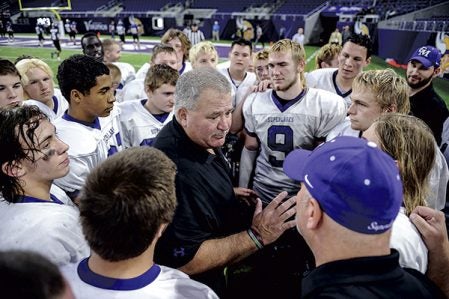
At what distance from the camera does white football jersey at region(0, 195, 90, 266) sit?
4.68 feet

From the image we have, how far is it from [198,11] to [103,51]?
85.6 feet

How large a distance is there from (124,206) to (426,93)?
4.03 metres

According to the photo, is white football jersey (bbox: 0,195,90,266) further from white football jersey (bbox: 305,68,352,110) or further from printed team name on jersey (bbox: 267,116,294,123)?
A: white football jersey (bbox: 305,68,352,110)

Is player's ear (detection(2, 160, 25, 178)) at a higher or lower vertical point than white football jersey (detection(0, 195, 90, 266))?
higher

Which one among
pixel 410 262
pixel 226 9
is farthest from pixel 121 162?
pixel 226 9

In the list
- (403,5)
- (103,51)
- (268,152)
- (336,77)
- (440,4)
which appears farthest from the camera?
(403,5)

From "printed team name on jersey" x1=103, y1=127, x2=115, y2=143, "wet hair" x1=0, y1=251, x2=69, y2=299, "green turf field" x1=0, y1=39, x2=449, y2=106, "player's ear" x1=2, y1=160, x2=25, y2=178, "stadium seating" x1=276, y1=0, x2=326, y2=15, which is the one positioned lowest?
"green turf field" x1=0, y1=39, x2=449, y2=106

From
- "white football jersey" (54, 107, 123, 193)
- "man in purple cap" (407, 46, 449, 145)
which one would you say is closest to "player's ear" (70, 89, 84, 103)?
"white football jersey" (54, 107, 123, 193)

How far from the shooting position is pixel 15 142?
1.71m

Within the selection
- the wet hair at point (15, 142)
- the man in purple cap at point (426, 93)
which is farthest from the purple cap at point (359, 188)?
the man in purple cap at point (426, 93)

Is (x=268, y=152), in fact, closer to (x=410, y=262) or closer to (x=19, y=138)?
(x=410, y=262)

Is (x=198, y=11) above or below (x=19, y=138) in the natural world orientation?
above

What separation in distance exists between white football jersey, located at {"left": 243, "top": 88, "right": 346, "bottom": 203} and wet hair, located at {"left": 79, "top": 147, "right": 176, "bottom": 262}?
5.92ft

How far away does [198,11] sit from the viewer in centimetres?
2927
